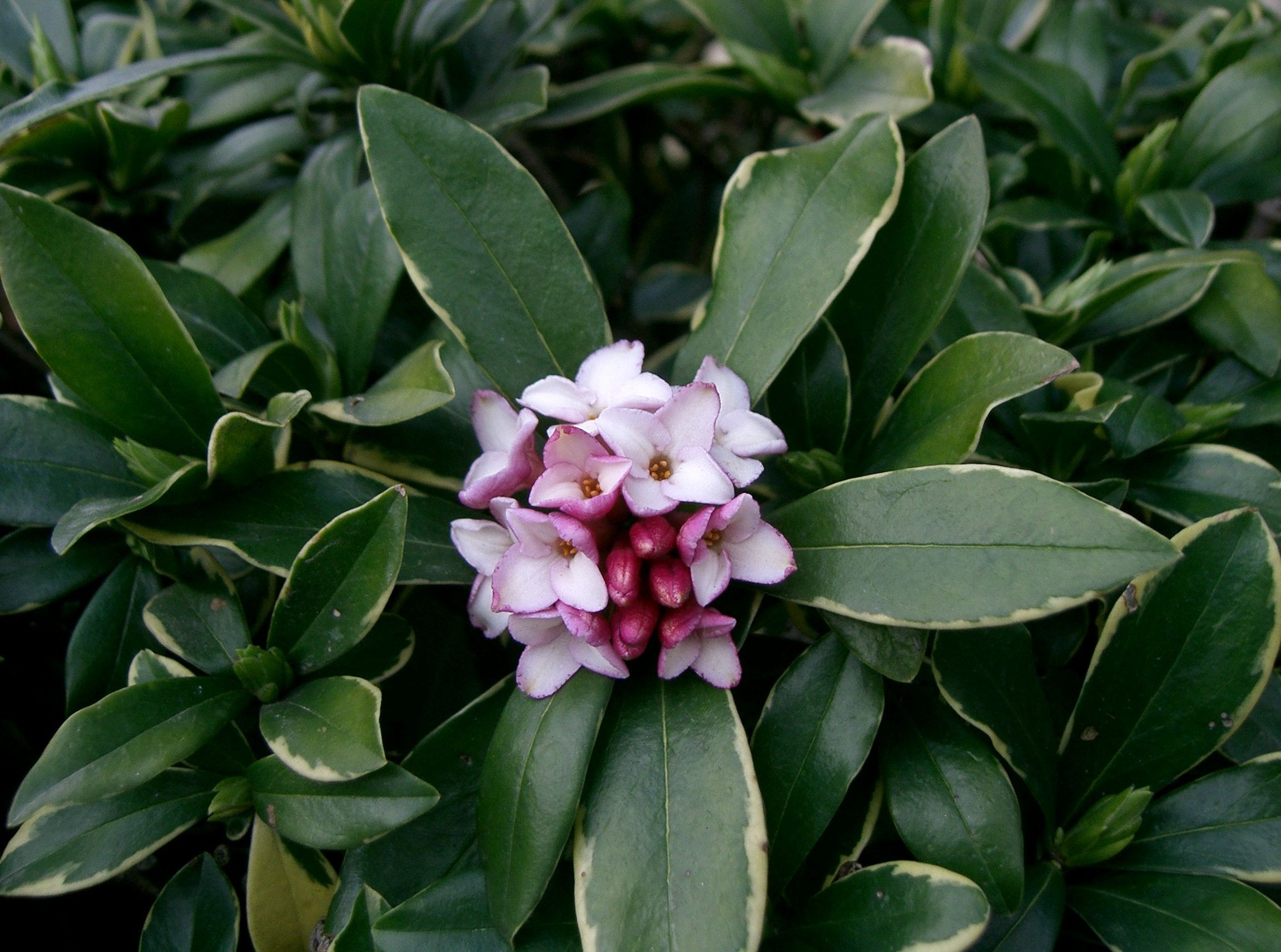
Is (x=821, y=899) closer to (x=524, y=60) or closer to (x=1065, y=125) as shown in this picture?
(x=1065, y=125)

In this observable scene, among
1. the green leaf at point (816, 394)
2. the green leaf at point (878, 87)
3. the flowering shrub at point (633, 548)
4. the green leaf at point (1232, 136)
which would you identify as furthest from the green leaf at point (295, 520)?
the green leaf at point (1232, 136)

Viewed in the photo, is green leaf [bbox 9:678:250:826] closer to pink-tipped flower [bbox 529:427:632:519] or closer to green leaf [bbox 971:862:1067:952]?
pink-tipped flower [bbox 529:427:632:519]

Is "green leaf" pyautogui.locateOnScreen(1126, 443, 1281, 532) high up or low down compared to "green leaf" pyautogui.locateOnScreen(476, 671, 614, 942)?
up

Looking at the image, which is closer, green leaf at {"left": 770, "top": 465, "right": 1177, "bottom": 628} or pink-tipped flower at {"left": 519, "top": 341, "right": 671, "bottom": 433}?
green leaf at {"left": 770, "top": 465, "right": 1177, "bottom": 628}

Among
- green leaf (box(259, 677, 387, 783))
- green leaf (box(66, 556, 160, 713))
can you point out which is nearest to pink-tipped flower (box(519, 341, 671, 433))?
green leaf (box(259, 677, 387, 783))

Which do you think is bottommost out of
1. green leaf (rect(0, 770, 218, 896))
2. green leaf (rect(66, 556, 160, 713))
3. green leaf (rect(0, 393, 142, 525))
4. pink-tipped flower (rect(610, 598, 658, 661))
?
green leaf (rect(0, 770, 218, 896))
